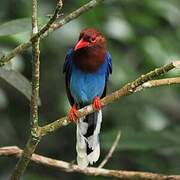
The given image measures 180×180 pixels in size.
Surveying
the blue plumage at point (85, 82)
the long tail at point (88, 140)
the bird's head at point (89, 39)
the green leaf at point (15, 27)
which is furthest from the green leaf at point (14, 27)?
the blue plumage at point (85, 82)

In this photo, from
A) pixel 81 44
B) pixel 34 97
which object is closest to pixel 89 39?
pixel 81 44

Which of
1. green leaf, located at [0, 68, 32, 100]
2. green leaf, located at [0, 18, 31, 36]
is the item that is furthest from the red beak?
green leaf, located at [0, 68, 32, 100]

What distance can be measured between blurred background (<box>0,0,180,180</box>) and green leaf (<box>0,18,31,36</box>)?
0.74 meters

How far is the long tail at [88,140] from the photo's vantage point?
4589 millimetres

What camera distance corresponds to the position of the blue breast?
5316 mm

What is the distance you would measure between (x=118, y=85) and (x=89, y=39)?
1196 millimetres

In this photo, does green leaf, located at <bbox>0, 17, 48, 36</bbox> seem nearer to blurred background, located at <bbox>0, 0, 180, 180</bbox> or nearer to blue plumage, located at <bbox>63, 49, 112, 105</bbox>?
blurred background, located at <bbox>0, 0, 180, 180</bbox>

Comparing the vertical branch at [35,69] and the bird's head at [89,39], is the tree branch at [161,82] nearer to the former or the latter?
the vertical branch at [35,69]

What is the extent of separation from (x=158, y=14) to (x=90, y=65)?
88 cm

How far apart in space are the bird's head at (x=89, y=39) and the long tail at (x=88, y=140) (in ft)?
1.85

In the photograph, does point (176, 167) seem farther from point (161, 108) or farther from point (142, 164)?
point (161, 108)

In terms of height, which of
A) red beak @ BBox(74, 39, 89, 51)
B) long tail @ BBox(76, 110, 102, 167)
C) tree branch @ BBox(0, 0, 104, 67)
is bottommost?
long tail @ BBox(76, 110, 102, 167)

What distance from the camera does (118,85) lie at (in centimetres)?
605

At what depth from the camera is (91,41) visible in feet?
16.4
